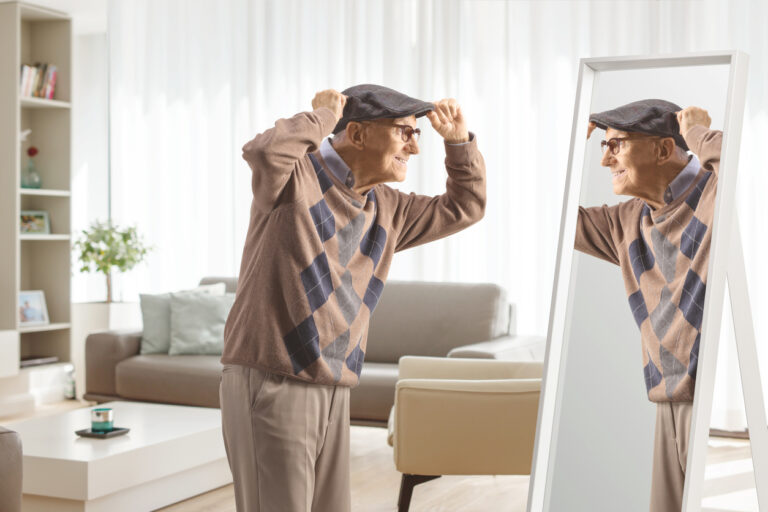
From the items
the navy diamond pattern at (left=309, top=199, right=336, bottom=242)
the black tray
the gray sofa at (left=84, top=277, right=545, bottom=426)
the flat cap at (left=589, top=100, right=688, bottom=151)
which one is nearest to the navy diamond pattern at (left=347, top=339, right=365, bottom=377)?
the navy diamond pattern at (left=309, top=199, right=336, bottom=242)

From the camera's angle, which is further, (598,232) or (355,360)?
(355,360)

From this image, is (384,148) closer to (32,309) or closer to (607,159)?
(607,159)

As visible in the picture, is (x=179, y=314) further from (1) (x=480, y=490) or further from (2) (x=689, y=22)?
(2) (x=689, y=22)

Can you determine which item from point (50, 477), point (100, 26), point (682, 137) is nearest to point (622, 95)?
point (682, 137)

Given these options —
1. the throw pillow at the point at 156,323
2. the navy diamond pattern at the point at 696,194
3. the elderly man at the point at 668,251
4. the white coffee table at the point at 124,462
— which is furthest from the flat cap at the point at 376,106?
the throw pillow at the point at 156,323

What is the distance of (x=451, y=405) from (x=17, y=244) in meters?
3.79

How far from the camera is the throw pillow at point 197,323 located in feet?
16.1

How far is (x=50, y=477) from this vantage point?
3.11 m

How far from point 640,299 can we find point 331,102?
74 cm

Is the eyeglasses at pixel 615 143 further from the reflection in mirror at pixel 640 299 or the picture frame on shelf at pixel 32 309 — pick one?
the picture frame on shelf at pixel 32 309

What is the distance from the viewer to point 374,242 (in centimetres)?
198

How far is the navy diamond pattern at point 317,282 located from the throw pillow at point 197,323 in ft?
10.3

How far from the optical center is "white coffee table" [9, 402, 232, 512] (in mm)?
3105

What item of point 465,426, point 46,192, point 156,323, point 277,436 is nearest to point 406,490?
point 465,426
